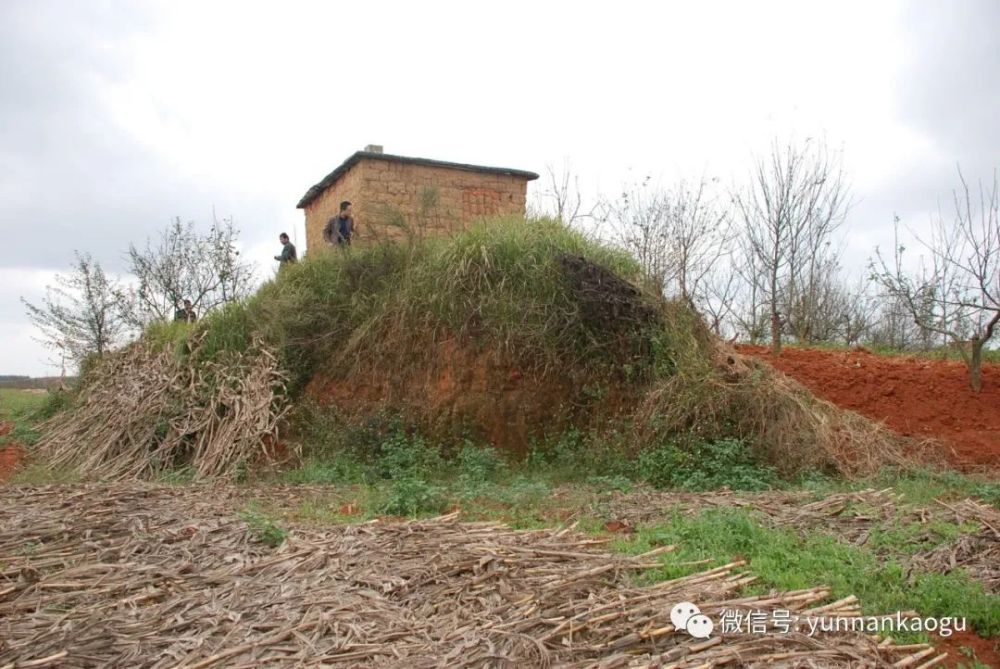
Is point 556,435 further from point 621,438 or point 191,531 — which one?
point 191,531

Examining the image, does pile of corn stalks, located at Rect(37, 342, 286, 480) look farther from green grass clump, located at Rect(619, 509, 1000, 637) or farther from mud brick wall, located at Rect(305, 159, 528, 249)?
green grass clump, located at Rect(619, 509, 1000, 637)

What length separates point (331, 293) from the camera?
10.1 m

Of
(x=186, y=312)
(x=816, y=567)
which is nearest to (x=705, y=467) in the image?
(x=816, y=567)

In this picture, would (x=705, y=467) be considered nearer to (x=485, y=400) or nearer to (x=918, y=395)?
(x=485, y=400)

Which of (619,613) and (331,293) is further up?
(331,293)

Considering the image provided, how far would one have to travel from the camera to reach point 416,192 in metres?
11.8

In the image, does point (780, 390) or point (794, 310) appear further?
point (794, 310)

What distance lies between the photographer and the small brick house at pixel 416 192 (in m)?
10.8

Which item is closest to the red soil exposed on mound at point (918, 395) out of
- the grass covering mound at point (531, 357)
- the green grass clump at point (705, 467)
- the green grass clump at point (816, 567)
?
the grass covering mound at point (531, 357)

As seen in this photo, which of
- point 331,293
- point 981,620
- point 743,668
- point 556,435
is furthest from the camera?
point 331,293

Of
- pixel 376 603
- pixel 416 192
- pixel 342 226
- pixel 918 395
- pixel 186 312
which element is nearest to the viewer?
pixel 376 603

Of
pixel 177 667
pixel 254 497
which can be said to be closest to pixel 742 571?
pixel 177 667

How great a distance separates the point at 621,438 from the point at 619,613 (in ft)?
16.1

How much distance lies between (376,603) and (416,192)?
893cm
